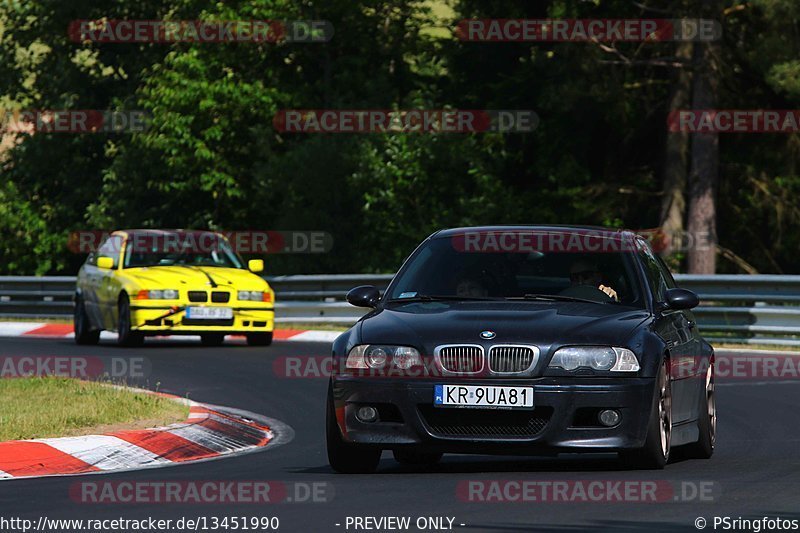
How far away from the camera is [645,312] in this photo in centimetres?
1097

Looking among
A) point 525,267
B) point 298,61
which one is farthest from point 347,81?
point 525,267

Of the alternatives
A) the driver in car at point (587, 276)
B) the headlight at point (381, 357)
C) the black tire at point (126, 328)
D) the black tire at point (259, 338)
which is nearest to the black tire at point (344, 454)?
the headlight at point (381, 357)

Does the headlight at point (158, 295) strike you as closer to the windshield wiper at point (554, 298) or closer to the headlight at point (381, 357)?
the windshield wiper at point (554, 298)

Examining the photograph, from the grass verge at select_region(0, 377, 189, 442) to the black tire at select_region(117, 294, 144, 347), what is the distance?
758 centimetres

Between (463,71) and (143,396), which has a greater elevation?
(463,71)

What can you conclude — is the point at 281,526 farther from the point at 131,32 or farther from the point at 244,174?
the point at 131,32

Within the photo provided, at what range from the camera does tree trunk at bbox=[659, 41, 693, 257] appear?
37.0 metres

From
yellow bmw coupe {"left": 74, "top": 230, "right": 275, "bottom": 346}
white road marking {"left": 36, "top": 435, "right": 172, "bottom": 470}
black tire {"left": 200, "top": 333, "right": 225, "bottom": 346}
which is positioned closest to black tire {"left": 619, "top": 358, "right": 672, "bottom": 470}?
white road marking {"left": 36, "top": 435, "right": 172, "bottom": 470}

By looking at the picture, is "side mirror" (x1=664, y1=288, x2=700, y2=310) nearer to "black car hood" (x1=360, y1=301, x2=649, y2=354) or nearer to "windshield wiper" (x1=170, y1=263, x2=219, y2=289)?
"black car hood" (x1=360, y1=301, x2=649, y2=354)

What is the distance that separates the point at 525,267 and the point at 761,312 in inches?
540

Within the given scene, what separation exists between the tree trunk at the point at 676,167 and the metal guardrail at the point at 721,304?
9.81 m

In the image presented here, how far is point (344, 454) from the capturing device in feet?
34.7

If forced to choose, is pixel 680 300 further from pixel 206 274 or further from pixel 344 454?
pixel 206 274

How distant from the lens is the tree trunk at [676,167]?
37031 mm
